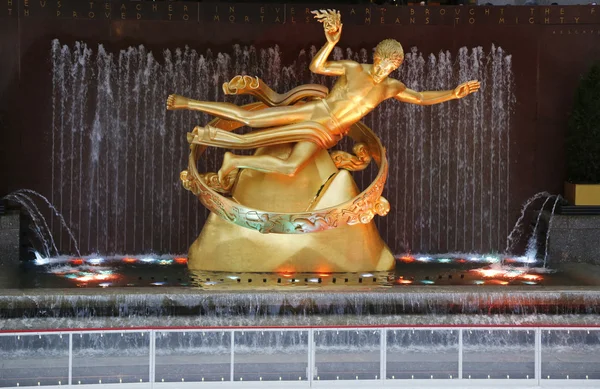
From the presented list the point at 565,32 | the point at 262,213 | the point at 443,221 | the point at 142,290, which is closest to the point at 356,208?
the point at 262,213

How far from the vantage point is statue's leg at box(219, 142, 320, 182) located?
40.8 feet

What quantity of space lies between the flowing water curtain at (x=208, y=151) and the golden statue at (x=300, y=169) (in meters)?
2.91

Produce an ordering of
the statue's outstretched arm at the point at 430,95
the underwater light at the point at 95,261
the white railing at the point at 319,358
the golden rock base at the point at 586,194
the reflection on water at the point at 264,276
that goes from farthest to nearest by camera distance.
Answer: the golden rock base at the point at 586,194, the underwater light at the point at 95,261, the statue's outstretched arm at the point at 430,95, the reflection on water at the point at 264,276, the white railing at the point at 319,358

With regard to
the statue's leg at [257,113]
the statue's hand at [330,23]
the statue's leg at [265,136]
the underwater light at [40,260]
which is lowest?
the underwater light at [40,260]

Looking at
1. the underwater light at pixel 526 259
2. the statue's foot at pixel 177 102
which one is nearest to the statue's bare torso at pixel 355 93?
the statue's foot at pixel 177 102

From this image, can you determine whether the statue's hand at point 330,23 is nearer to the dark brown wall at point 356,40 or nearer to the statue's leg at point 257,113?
the statue's leg at point 257,113

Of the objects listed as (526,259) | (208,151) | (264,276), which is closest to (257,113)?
(264,276)

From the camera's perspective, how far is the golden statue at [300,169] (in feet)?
40.5

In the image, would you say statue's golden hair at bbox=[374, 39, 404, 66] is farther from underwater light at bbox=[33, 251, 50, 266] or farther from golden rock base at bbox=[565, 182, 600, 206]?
underwater light at bbox=[33, 251, 50, 266]

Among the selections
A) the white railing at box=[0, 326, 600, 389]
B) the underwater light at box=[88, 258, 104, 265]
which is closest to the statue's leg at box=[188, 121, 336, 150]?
the underwater light at box=[88, 258, 104, 265]

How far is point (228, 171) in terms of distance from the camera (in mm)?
12586

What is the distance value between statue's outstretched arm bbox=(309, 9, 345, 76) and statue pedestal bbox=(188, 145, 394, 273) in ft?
3.47

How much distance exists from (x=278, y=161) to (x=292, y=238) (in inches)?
36.0

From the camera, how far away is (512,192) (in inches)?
624
